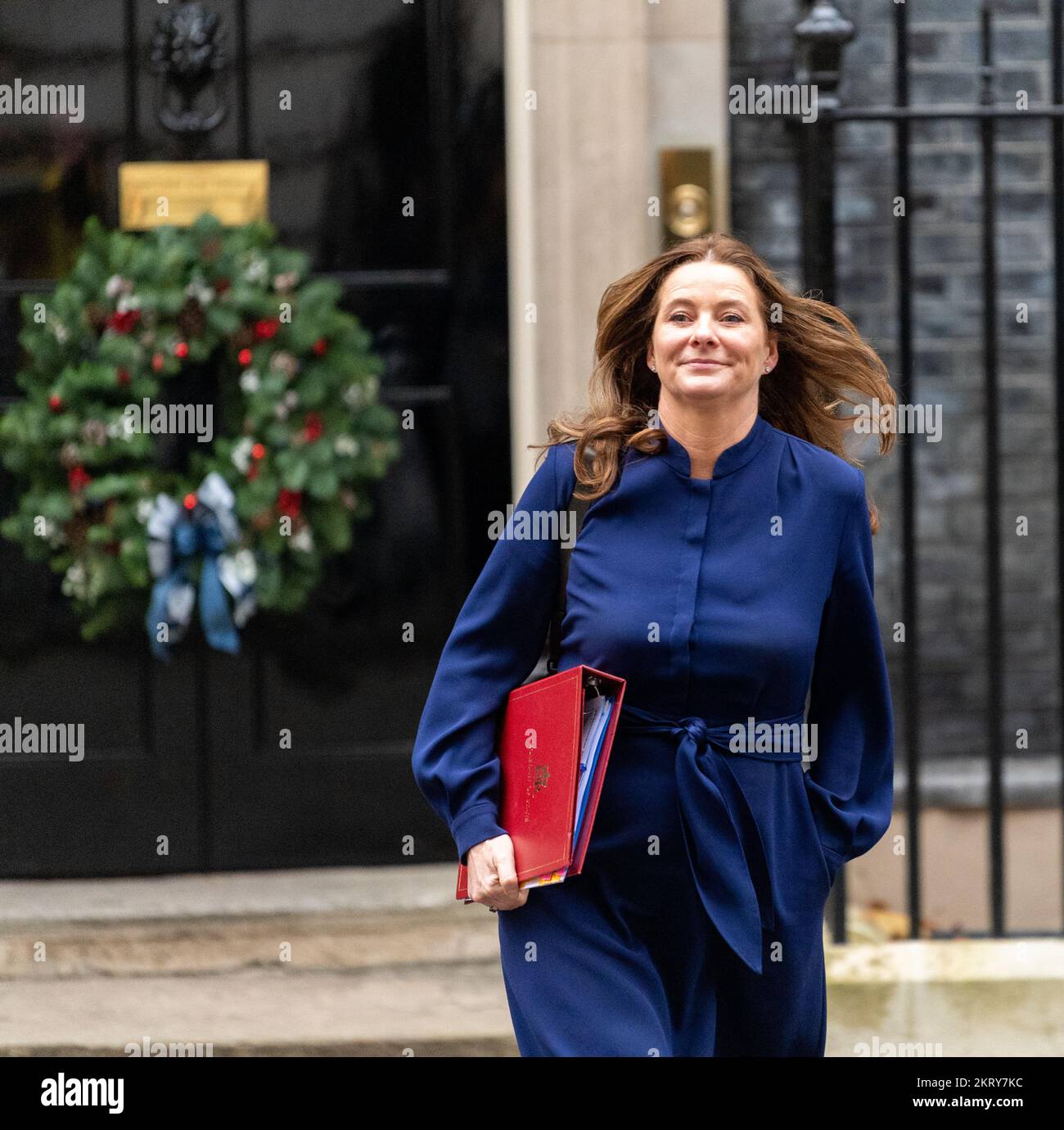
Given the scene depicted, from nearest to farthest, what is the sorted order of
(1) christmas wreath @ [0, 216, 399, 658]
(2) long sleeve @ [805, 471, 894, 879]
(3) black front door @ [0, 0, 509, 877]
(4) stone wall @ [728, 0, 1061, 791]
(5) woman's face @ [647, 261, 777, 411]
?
(5) woman's face @ [647, 261, 777, 411], (2) long sleeve @ [805, 471, 894, 879], (1) christmas wreath @ [0, 216, 399, 658], (3) black front door @ [0, 0, 509, 877], (4) stone wall @ [728, 0, 1061, 791]

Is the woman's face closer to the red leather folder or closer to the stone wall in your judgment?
the red leather folder

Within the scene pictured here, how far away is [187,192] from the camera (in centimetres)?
537

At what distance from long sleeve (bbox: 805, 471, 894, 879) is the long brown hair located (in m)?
0.18

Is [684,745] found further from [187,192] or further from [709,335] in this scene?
[187,192]

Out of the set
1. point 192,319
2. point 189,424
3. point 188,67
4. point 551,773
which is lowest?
point 551,773

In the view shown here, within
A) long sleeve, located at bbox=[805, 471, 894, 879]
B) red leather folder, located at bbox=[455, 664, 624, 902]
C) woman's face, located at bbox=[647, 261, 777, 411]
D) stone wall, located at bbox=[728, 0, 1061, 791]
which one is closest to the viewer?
red leather folder, located at bbox=[455, 664, 624, 902]

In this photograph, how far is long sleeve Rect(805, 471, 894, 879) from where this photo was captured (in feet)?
9.81

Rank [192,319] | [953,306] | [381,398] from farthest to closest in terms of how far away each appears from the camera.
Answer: [953,306] → [381,398] → [192,319]

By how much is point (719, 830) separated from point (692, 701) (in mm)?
208

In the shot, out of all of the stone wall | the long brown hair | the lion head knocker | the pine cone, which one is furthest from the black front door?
the long brown hair

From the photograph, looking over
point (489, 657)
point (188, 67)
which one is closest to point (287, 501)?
point (188, 67)
